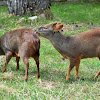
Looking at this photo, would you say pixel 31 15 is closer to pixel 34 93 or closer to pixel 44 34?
pixel 44 34

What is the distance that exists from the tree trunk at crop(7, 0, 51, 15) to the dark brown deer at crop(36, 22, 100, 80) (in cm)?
547

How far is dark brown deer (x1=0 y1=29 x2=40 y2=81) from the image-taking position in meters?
4.95

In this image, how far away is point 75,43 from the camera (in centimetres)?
513

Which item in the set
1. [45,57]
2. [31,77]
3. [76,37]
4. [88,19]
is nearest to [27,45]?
[31,77]

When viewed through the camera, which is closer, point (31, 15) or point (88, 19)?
point (31, 15)

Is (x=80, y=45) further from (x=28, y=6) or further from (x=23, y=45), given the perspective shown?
(x=28, y=6)

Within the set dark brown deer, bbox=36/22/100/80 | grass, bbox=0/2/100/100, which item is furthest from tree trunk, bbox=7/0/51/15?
dark brown deer, bbox=36/22/100/80

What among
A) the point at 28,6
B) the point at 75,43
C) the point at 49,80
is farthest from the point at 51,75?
the point at 28,6

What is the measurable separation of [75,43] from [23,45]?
45.0 inches

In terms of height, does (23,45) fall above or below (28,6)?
above

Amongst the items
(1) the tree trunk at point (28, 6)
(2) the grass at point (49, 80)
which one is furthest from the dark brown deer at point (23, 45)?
(1) the tree trunk at point (28, 6)

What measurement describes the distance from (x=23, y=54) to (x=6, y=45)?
766mm

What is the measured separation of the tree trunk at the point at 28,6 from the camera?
10.3 m

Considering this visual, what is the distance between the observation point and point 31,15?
1058 centimetres
